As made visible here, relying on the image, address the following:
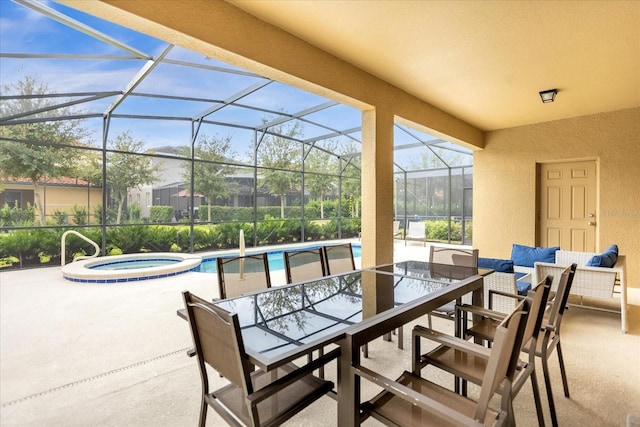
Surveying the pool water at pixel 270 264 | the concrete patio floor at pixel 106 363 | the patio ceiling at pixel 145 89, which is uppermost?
the patio ceiling at pixel 145 89

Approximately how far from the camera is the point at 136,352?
2682mm

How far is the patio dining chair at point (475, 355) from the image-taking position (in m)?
1.51

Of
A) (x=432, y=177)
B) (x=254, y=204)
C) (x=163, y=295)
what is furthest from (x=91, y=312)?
(x=432, y=177)

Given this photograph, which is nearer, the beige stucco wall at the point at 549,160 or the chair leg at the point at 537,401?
the chair leg at the point at 537,401

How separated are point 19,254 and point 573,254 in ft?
32.0

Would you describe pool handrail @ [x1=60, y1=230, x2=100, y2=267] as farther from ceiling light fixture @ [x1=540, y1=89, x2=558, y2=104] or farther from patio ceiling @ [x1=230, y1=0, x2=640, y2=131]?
ceiling light fixture @ [x1=540, y1=89, x2=558, y2=104]

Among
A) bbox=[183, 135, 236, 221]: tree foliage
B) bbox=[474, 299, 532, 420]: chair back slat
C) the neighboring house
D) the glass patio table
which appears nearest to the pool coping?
the neighboring house

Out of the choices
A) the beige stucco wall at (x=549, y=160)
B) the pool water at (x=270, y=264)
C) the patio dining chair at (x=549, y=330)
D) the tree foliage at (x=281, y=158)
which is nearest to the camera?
the patio dining chair at (x=549, y=330)

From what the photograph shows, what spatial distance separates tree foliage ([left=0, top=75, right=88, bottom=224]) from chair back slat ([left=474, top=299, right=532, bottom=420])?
710 centimetres

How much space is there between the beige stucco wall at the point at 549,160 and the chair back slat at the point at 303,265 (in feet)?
16.4

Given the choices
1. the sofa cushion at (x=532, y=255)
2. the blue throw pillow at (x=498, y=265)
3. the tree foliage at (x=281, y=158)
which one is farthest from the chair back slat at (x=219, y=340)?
the tree foliage at (x=281, y=158)

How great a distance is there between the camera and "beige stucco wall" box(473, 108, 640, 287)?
197 inches

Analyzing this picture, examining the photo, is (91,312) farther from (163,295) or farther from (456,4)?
(456,4)

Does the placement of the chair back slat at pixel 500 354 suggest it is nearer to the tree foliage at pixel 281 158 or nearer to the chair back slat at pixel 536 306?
the chair back slat at pixel 536 306
